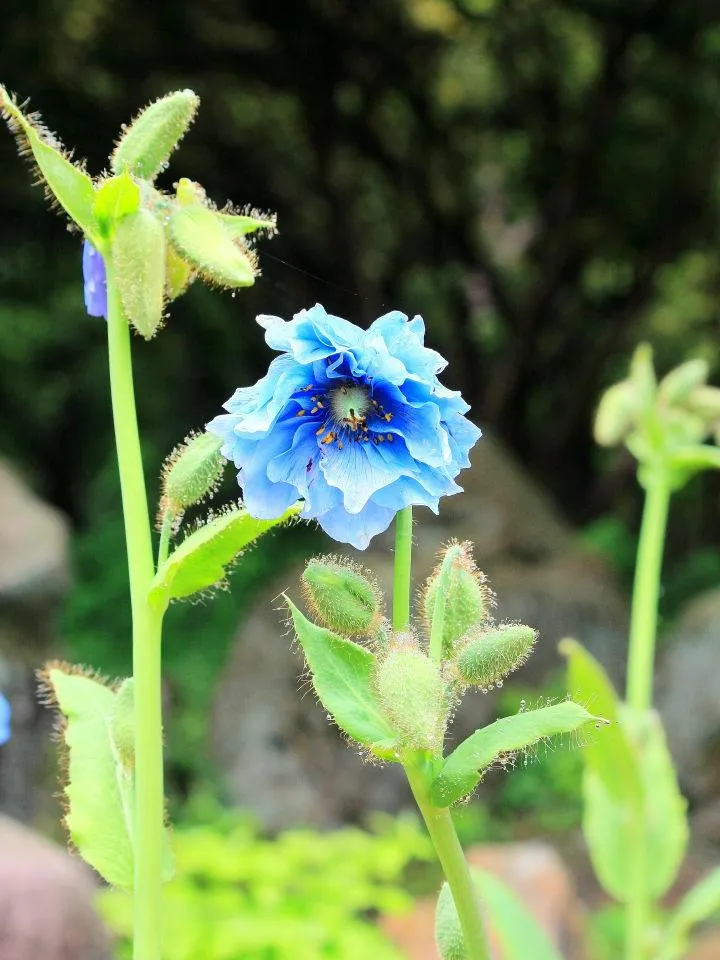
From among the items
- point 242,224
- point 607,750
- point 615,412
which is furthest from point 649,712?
point 242,224

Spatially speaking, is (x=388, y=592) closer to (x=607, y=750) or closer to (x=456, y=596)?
(x=607, y=750)

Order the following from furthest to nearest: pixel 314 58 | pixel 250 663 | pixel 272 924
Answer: pixel 314 58 < pixel 250 663 < pixel 272 924

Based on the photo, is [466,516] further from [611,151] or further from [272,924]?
[272,924]

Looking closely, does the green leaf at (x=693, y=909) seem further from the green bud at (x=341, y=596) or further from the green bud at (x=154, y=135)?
the green bud at (x=154, y=135)

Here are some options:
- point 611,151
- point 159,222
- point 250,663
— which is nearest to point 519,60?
point 611,151

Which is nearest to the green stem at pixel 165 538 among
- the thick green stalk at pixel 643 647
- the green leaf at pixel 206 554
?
the green leaf at pixel 206 554

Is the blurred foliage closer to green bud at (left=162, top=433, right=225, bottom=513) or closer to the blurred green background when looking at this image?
green bud at (left=162, top=433, right=225, bottom=513)
